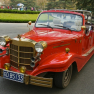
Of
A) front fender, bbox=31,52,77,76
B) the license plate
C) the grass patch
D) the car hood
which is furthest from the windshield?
the grass patch

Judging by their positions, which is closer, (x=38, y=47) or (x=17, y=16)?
(x=38, y=47)

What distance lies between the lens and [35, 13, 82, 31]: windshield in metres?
4.88

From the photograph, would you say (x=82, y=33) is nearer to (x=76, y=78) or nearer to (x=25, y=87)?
(x=76, y=78)

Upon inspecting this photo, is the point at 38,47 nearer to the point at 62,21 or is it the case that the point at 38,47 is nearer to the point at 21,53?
the point at 21,53

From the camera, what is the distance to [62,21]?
4.87 metres

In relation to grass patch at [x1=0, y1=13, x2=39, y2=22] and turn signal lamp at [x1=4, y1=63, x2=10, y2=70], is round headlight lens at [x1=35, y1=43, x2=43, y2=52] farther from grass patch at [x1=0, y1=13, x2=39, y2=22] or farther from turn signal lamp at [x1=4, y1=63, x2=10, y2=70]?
grass patch at [x1=0, y1=13, x2=39, y2=22]

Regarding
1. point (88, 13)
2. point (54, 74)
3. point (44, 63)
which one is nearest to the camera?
point (44, 63)

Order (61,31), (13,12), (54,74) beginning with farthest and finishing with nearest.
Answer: (13,12), (61,31), (54,74)

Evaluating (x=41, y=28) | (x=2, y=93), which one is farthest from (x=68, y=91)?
(x=41, y=28)

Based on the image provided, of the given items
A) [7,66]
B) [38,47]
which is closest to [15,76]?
[7,66]

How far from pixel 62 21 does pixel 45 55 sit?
5.45 feet

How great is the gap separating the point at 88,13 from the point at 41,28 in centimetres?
241

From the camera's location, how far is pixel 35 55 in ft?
11.3

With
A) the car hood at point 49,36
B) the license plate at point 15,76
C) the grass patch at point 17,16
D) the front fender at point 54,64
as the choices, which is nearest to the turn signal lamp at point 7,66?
the license plate at point 15,76
